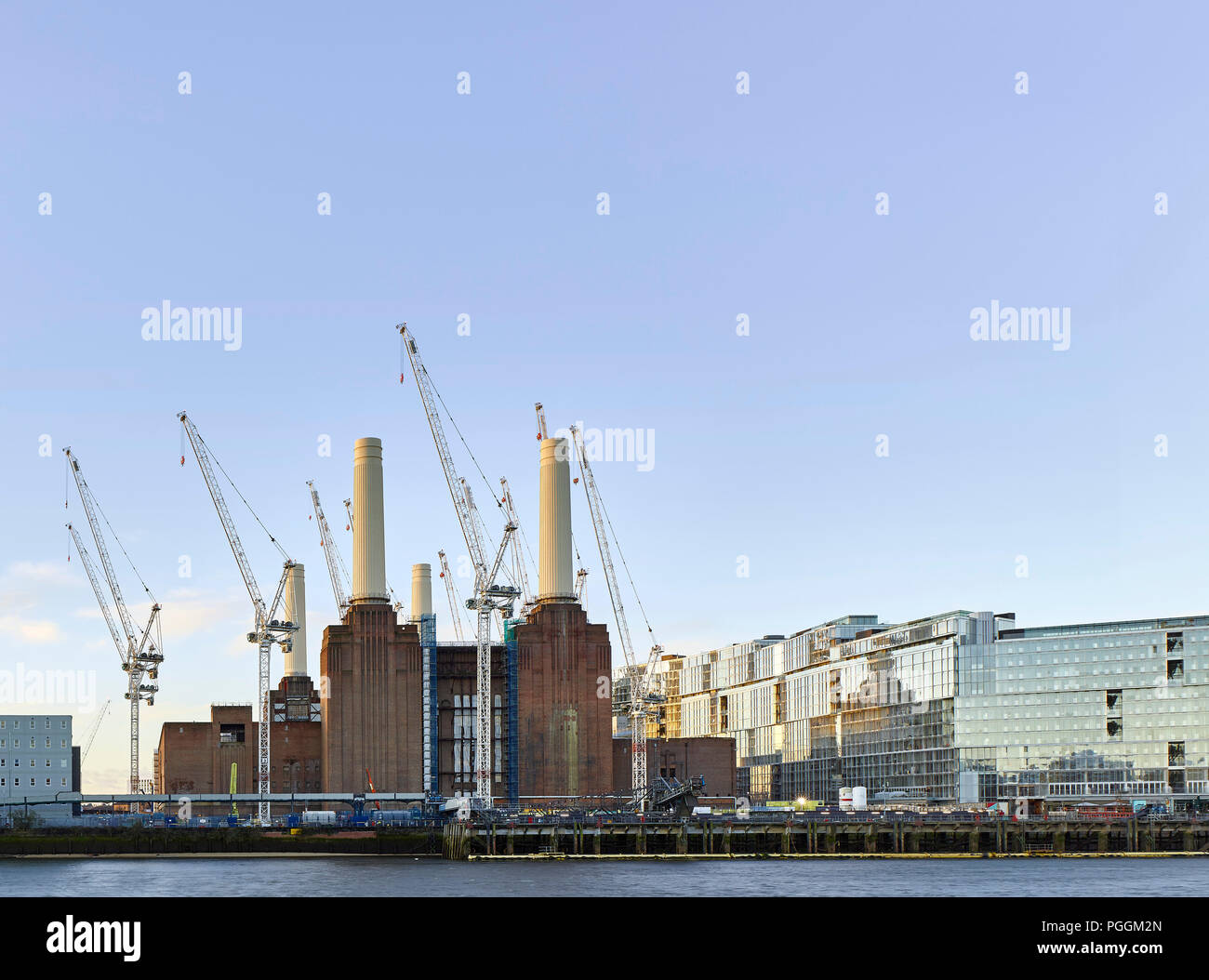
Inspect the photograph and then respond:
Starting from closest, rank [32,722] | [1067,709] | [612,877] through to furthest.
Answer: [612,877], [32,722], [1067,709]

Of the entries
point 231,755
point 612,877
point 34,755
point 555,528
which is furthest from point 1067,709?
point 34,755

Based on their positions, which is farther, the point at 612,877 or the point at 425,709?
the point at 425,709

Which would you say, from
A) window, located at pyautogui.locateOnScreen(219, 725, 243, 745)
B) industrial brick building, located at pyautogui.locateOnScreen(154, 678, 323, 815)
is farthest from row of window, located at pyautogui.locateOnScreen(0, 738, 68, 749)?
window, located at pyautogui.locateOnScreen(219, 725, 243, 745)

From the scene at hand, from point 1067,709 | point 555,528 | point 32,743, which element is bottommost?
point 32,743

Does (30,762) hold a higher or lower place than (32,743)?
lower

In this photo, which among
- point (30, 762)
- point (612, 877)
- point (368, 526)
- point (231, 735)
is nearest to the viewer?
point (612, 877)

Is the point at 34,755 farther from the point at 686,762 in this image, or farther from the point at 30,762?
the point at 686,762

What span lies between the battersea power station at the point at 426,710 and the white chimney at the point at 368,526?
0.14m

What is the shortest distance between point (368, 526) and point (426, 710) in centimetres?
2216

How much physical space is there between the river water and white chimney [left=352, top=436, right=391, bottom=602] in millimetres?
40232

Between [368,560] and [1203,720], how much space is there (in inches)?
3785

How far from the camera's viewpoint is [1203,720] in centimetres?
17788

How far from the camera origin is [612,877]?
100 meters
